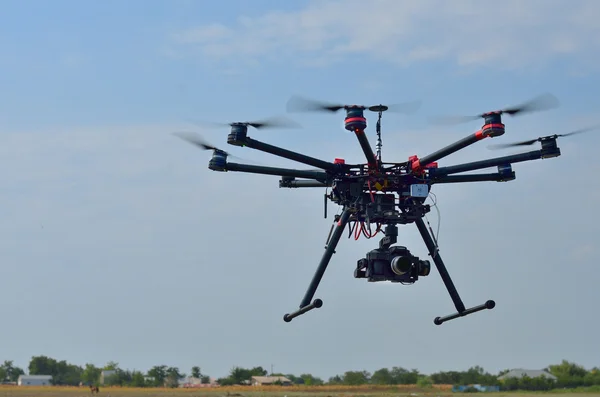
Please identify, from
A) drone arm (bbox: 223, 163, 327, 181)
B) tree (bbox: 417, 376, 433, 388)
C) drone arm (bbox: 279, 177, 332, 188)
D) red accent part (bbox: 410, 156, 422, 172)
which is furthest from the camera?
tree (bbox: 417, 376, 433, 388)

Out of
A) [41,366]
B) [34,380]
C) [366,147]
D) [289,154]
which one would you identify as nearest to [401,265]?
[366,147]

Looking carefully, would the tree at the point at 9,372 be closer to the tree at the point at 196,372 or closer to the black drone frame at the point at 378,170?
the tree at the point at 196,372

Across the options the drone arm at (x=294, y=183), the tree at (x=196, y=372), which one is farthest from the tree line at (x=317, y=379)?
the drone arm at (x=294, y=183)

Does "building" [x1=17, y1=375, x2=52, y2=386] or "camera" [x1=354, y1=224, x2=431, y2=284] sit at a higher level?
"building" [x1=17, y1=375, x2=52, y2=386]

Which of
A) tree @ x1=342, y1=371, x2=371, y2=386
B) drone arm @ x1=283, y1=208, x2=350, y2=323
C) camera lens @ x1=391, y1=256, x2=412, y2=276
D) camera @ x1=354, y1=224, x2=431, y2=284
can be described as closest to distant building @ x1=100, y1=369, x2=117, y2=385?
tree @ x1=342, y1=371, x2=371, y2=386

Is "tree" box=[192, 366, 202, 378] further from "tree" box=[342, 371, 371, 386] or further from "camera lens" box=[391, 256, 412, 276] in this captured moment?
"camera lens" box=[391, 256, 412, 276]

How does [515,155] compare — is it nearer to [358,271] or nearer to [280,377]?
[358,271]

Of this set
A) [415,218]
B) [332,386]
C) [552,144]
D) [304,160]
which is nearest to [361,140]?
[304,160]
